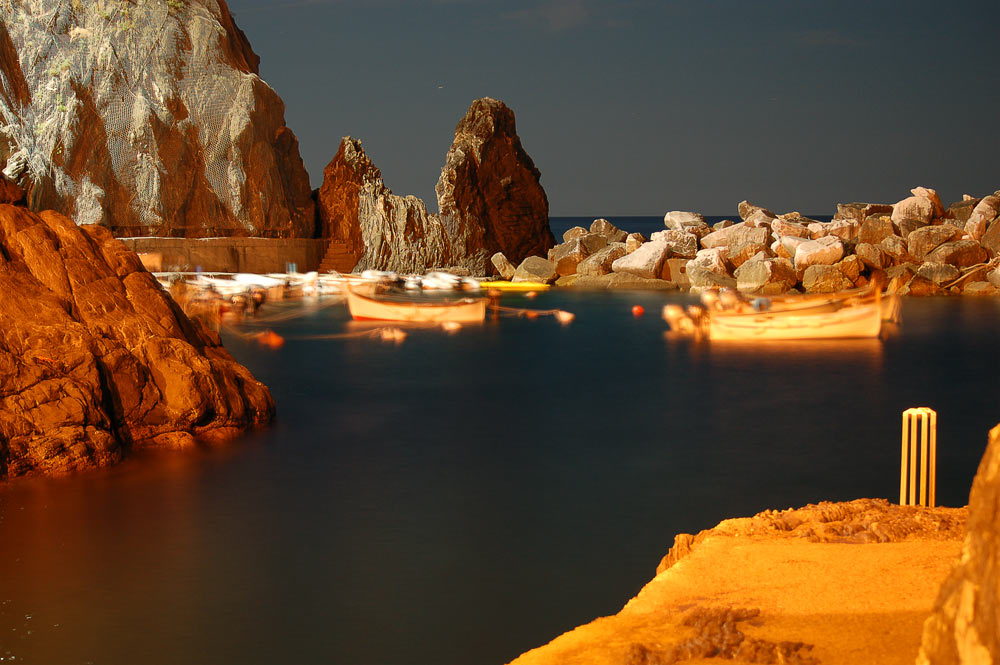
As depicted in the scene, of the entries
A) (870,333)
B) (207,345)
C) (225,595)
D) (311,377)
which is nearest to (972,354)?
(870,333)

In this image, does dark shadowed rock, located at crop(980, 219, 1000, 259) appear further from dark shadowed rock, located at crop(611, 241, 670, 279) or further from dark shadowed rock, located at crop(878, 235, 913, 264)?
dark shadowed rock, located at crop(611, 241, 670, 279)

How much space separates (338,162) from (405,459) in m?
42.0

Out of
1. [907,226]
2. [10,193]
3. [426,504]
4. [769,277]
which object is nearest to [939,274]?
[907,226]

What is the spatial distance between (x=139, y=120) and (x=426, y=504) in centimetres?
3833

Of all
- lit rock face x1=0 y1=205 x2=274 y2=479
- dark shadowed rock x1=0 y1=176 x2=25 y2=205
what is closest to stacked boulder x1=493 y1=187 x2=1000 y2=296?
lit rock face x1=0 y1=205 x2=274 y2=479

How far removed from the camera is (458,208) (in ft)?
191

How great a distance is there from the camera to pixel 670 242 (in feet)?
164

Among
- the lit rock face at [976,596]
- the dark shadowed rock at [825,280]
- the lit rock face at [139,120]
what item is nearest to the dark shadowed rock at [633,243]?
the dark shadowed rock at [825,280]

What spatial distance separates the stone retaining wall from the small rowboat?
456 inches

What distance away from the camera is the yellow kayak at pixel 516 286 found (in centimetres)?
5081

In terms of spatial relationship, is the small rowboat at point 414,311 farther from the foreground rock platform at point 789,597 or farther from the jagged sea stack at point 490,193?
the foreground rock platform at point 789,597

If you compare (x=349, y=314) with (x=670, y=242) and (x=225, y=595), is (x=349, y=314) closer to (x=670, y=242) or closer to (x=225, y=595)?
(x=670, y=242)

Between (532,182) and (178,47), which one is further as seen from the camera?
(532,182)

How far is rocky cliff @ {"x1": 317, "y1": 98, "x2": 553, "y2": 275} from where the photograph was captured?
172 ft
